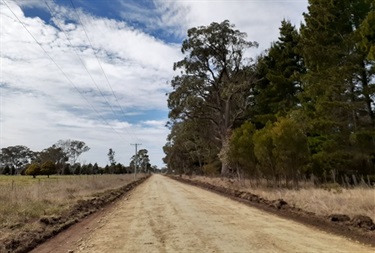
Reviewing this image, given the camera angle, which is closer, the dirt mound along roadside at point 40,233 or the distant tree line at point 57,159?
the dirt mound along roadside at point 40,233

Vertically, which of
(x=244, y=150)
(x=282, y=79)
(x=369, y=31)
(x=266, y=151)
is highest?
(x=282, y=79)

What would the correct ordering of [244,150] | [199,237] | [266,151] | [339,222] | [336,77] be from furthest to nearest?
[244,150] → [266,151] → [336,77] → [339,222] → [199,237]

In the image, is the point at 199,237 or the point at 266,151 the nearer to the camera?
the point at 199,237

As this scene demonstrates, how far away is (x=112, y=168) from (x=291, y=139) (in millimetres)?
137103

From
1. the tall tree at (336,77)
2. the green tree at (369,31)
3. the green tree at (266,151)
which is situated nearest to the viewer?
the green tree at (369,31)

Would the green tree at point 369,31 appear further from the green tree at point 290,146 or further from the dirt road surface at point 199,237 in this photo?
the dirt road surface at point 199,237

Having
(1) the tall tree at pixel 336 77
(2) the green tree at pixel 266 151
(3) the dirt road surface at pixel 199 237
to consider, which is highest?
(1) the tall tree at pixel 336 77

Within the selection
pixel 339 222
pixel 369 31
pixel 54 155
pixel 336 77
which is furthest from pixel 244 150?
pixel 54 155

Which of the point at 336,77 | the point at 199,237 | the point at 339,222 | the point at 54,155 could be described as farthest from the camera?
the point at 54,155

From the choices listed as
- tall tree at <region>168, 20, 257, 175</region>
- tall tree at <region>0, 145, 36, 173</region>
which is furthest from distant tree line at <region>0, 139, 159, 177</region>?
tall tree at <region>168, 20, 257, 175</region>

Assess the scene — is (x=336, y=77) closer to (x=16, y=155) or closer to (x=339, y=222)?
(x=339, y=222)

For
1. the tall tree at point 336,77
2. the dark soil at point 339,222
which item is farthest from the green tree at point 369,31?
the dark soil at point 339,222

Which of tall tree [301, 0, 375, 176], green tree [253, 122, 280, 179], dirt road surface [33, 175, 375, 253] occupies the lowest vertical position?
dirt road surface [33, 175, 375, 253]

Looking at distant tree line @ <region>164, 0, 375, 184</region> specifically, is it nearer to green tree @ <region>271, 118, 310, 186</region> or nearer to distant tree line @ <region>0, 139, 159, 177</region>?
green tree @ <region>271, 118, 310, 186</region>
